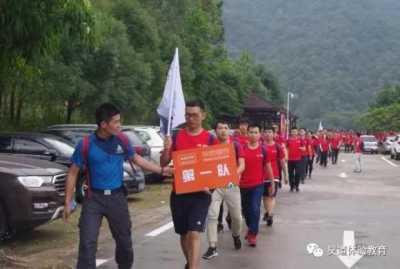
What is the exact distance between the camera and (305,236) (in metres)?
11.3

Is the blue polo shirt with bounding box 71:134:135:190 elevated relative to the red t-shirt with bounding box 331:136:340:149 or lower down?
elevated

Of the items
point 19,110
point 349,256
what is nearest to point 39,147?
point 349,256

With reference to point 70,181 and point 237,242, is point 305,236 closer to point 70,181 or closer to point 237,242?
point 237,242

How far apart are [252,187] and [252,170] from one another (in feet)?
0.80

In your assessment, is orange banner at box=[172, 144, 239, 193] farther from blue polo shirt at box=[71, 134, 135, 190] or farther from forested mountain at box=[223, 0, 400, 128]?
forested mountain at box=[223, 0, 400, 128]

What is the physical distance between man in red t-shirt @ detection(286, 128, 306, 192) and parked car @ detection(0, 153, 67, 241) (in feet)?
33.6

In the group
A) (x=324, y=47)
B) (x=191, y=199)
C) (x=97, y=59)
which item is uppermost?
(x=324, y=47)

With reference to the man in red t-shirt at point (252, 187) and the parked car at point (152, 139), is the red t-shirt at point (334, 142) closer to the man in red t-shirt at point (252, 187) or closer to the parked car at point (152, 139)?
the parked car at point (152, 139)

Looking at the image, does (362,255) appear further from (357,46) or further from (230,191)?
(357,46)

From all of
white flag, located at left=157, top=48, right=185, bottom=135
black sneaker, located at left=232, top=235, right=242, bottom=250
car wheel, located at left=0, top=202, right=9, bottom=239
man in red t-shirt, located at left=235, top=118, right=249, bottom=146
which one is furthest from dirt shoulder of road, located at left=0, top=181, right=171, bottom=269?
man in red t-shirt, located at left=235, top=118, right=249, bottom=146

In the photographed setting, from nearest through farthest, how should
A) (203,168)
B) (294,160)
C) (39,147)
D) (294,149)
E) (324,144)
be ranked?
(203,168), (39,147), (294,149), (294,160), (324,144)

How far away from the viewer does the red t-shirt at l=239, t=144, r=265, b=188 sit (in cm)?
1023

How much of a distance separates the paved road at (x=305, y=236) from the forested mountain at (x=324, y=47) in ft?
330

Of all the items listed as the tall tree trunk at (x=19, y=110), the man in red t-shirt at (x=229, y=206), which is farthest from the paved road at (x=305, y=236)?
the tall tree trunk at (x=19, y=110)
